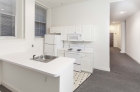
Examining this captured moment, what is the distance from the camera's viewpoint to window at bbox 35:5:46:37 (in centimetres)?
409

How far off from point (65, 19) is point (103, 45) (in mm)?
2314

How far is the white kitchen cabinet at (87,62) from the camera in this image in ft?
10.4

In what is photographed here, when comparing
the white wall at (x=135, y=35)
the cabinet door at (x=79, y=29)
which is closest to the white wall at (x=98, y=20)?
the cabinet door at (x=79, y=29)

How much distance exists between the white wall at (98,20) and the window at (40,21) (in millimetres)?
1594

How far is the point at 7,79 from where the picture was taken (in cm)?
229

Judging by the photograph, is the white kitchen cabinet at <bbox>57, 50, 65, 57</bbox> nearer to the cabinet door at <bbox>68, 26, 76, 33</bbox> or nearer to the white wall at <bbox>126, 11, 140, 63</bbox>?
the cabinet door at <bbox>68, 26, 76, 33</bbox>

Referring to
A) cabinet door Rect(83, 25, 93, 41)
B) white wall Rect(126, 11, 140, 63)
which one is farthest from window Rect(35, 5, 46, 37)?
white wall Rect(126, 11, 140, 63)

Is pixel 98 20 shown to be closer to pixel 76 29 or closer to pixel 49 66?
pixel 76 29

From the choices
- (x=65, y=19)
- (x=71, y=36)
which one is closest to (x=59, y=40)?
(x=71, y=36)

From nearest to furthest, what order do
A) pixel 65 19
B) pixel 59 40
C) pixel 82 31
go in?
pixel 82 31 < pixel 59 40 < pixel 65 19

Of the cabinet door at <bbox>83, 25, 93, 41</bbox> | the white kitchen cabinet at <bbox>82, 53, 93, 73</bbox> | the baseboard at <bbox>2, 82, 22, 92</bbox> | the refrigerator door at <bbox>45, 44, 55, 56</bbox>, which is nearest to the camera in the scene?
the baseboard at <bbox>2, 82, 22, 92</bbox>

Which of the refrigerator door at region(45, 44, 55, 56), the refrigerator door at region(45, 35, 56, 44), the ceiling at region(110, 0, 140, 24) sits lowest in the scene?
the refrigerator door at region(45, 44, 55, 56)

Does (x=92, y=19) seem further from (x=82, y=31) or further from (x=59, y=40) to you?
(x=59, y=40)

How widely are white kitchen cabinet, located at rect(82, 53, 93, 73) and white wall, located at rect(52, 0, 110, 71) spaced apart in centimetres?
62
